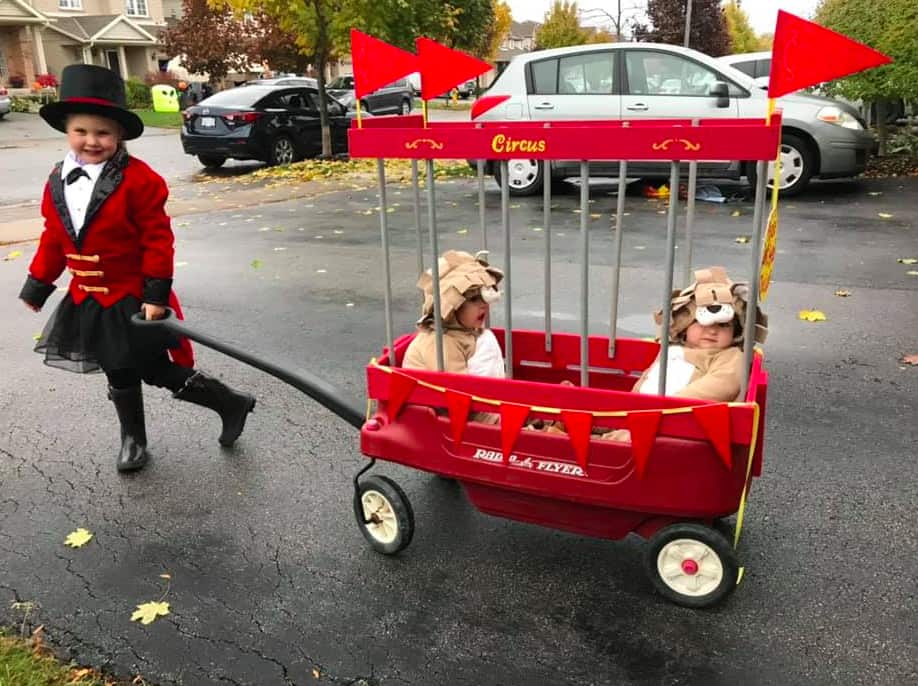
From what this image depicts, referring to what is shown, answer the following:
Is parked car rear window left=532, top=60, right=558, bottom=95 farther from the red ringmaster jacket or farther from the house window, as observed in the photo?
the house window

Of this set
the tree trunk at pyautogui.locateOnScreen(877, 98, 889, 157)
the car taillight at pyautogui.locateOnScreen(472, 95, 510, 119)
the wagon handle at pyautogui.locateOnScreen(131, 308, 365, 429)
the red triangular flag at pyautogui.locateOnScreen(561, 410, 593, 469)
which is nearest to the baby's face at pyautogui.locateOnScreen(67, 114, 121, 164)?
the wagon handle at pyautogui.locateOnScreen(131, 308, 365, 429)

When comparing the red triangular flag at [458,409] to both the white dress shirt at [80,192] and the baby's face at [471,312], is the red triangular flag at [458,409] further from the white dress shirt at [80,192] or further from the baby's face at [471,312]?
the white dress shirt at [80,192]

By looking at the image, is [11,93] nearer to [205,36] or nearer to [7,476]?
[205,36]

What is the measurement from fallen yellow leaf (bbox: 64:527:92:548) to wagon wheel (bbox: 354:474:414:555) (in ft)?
3.42

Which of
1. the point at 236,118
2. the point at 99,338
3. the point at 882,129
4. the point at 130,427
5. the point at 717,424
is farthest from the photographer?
the point at 236,118

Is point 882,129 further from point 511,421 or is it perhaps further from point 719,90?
point 511,421

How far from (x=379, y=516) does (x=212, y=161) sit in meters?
13.7

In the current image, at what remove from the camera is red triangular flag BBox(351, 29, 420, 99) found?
2.48m

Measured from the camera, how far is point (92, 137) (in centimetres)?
309

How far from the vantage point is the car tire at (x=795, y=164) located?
934cm

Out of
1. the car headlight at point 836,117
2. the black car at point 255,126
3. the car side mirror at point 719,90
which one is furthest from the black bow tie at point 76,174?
the black car at point 255,126

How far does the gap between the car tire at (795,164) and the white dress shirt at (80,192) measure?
787 centimetres

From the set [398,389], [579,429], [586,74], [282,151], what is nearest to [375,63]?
[398,389]

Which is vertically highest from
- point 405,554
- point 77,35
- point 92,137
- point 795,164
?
point 77,35
